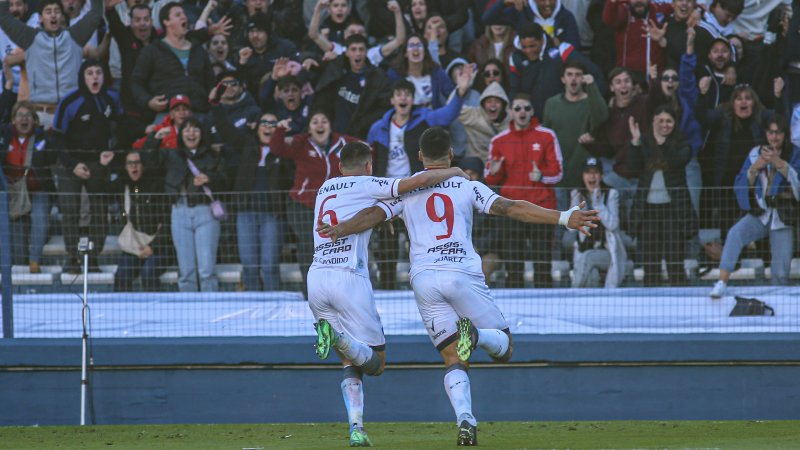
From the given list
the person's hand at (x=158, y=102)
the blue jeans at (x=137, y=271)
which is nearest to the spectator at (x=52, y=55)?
the person's hand at (x=158, y=102)

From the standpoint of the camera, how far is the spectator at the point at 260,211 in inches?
452

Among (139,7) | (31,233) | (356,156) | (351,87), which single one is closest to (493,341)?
(356,156)

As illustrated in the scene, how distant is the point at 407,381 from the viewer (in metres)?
11.6

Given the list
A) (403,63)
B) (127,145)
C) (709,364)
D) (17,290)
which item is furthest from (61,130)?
(709,364)

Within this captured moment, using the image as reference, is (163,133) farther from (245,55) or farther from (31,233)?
(31,233)

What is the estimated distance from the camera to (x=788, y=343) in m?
11.4

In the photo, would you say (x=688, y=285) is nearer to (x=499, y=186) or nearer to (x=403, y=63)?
(x=499, y=186)

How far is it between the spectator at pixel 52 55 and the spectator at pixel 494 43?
441 cm

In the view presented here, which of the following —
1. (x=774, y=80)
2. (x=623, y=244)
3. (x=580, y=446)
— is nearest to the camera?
(x=580, y=446)

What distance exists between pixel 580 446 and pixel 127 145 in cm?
718

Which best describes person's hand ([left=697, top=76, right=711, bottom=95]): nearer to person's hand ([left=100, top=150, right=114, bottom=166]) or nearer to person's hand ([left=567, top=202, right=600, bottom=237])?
person's hand ([left=567, top=202, right=600, bottom=237])

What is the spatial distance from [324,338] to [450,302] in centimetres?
92

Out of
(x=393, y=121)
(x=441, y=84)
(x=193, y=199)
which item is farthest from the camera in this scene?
(x=441, y=84)

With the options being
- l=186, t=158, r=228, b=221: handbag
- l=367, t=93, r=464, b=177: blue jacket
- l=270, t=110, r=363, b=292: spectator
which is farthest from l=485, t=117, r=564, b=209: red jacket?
l=186, t=158, r=228, b=221: handbag
